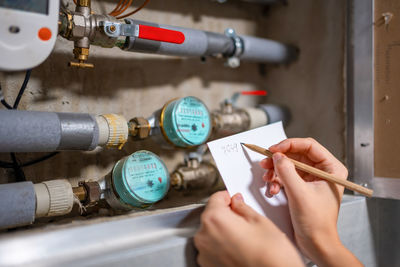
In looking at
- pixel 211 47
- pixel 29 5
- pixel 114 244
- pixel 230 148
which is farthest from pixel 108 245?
pixel 211 47

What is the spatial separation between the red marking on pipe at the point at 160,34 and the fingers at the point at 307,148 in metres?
0.30

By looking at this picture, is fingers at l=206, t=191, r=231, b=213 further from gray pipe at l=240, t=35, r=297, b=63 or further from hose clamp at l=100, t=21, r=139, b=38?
gray pipe at l=240, t=35, r=297, b=63

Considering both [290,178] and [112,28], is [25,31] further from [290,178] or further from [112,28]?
[290,178]

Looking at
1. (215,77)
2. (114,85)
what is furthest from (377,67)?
(114,85)

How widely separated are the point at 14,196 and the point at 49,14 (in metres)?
0.29

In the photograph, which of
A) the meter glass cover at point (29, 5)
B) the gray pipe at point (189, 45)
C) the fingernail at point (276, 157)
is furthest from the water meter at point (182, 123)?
the meter glass cover at point (29, 5)

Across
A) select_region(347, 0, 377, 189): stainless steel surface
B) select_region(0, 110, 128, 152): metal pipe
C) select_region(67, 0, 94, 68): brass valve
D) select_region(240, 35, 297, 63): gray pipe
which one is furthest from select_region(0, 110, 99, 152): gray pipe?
select_region(347, 0, 377, 189): stainless steel surface

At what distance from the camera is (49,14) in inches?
21.0

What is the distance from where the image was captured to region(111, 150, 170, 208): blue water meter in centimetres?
66

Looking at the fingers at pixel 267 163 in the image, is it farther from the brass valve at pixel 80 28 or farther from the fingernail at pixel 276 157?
the brass valve at pixel 80 28

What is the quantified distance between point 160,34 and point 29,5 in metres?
0.26

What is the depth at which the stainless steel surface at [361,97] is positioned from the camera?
2.64 feet

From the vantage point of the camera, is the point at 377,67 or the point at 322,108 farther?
the point at 322,108

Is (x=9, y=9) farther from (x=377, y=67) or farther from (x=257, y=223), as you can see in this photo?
(x=377, y=67)
